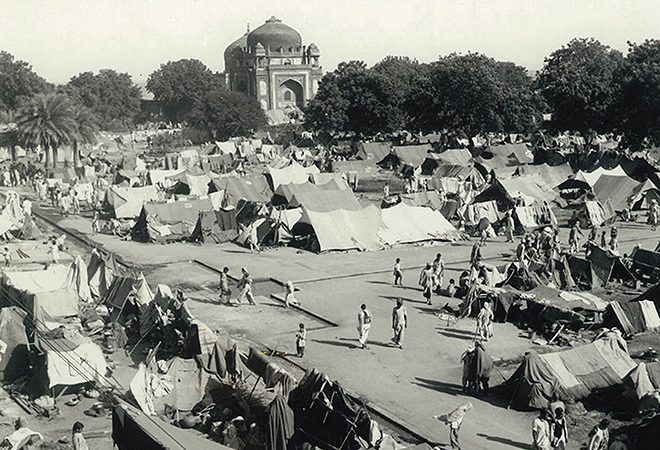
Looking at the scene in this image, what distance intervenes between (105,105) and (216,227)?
7727 cm

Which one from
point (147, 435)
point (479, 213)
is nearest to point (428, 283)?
point (479, 213)

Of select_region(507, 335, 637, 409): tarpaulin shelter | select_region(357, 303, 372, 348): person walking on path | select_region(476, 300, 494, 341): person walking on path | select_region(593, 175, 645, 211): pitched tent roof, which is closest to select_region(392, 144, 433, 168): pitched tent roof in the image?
select_region(593, 175, 645, 211): pitched tent roof

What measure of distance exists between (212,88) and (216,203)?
70.6 meters

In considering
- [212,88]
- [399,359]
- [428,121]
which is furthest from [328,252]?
[212,88]

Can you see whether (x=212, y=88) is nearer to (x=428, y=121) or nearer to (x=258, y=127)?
(x=258, y=127)

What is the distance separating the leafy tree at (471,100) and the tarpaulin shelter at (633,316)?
4013cm

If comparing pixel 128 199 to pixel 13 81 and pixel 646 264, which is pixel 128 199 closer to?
pixel 646 264

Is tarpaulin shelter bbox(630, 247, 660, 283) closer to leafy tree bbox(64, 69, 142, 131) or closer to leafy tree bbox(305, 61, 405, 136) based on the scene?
leafy tree bbox(305, 61, 405, 136)

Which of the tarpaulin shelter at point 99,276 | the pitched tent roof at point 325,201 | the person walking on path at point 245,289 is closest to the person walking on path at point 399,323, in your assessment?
the person walking on path at point 245,289

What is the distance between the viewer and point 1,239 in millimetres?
33375

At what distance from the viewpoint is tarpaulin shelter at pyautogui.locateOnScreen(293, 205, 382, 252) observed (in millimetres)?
29953

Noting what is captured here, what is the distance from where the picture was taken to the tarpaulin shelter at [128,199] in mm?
37531

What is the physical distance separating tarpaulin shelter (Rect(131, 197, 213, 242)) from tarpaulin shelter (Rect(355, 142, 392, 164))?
26.4 metres

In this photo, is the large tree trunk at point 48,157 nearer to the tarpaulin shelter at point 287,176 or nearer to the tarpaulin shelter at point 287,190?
the tarpaulin shelter at point 287,176
